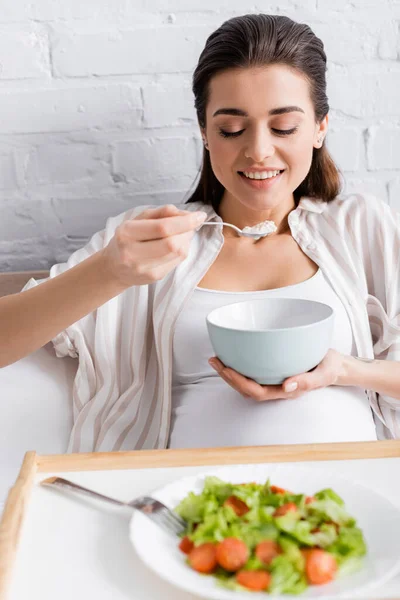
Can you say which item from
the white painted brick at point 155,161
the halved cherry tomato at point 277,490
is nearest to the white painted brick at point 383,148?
the white painted brick at point 155,161

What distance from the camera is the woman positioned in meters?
1.16

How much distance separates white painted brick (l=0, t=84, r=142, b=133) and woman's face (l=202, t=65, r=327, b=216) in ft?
0.91

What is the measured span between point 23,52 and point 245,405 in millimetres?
836

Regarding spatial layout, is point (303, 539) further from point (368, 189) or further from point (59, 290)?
point (368, 189)

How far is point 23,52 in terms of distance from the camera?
1478 millimetres

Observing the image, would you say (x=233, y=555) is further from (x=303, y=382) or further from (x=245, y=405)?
(x=245, y=405)

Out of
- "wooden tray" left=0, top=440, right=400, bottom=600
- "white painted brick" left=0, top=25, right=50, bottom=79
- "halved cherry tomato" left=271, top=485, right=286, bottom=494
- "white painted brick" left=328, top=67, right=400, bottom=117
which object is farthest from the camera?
"white painted brick" left=328, top=67, right=400, bottom=117

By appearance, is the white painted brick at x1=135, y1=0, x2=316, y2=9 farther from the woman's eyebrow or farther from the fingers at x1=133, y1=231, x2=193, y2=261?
the fingers at x1=133, y1=231, x2=193, y2=261

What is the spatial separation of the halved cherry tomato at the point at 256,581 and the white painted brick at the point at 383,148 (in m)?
1.19

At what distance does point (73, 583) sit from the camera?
65 centimetres

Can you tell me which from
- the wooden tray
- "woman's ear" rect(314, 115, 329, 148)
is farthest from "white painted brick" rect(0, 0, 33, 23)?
the wooden tray

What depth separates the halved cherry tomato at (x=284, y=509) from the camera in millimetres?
A: 675

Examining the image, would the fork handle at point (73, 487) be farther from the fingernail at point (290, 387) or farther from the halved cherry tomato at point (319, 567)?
the fingernail at point (290, 387)

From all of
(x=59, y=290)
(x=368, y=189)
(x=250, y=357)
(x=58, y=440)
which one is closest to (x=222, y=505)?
(x=250, y=357)
